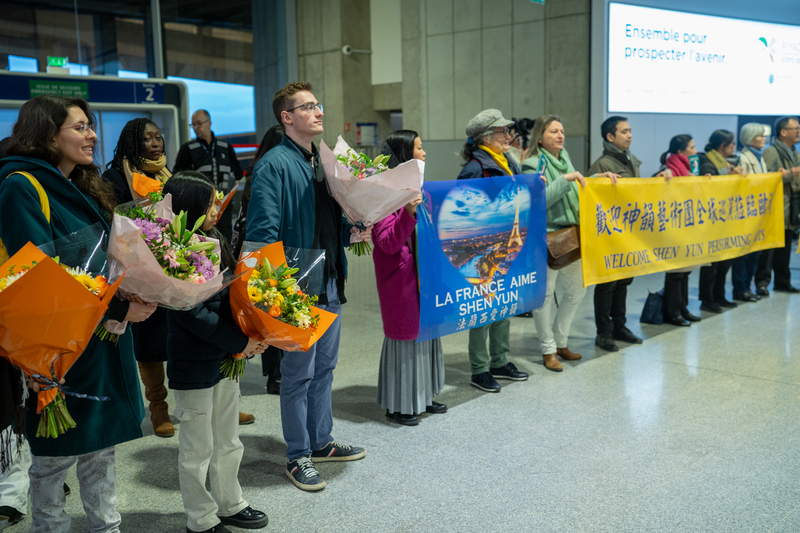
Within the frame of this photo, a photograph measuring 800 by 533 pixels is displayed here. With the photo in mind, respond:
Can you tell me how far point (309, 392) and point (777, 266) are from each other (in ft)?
20.5

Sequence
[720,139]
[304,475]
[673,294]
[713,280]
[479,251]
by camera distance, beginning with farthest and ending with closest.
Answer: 1. [720,139]
2. [713,280]
3. [673,294]
4. [479,251]
5. [304,475]

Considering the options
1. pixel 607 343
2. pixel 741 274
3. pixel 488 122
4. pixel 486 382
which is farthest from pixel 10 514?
pixel 741 274

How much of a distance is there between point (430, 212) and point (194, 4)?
10.7 m

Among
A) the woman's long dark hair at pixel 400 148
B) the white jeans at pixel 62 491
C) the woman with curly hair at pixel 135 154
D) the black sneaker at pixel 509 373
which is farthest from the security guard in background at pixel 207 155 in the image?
the white jeans at pixel 62 491

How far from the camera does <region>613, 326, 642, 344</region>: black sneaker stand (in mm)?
5410

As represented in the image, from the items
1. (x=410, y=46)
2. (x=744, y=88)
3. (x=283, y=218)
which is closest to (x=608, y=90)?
(x=744, y=88)

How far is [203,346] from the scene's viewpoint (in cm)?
244

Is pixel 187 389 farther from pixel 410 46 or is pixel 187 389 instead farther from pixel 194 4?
pixel 194 4

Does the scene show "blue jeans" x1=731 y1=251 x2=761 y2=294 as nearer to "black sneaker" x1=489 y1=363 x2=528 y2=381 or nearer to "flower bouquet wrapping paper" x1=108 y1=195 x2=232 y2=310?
"black sneaker" x1=489 y1=363 x2=528 y2=381

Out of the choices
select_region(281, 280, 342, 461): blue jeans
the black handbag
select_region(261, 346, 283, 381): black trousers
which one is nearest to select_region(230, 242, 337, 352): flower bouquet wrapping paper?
select_region(281, 280, 342, 461): blue jeans

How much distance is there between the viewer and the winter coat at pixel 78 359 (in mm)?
2098

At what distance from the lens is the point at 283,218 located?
9.57 feet

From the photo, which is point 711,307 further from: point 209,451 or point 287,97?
point 209,451

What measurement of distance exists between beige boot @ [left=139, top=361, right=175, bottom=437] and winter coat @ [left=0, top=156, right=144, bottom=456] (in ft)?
4.79
